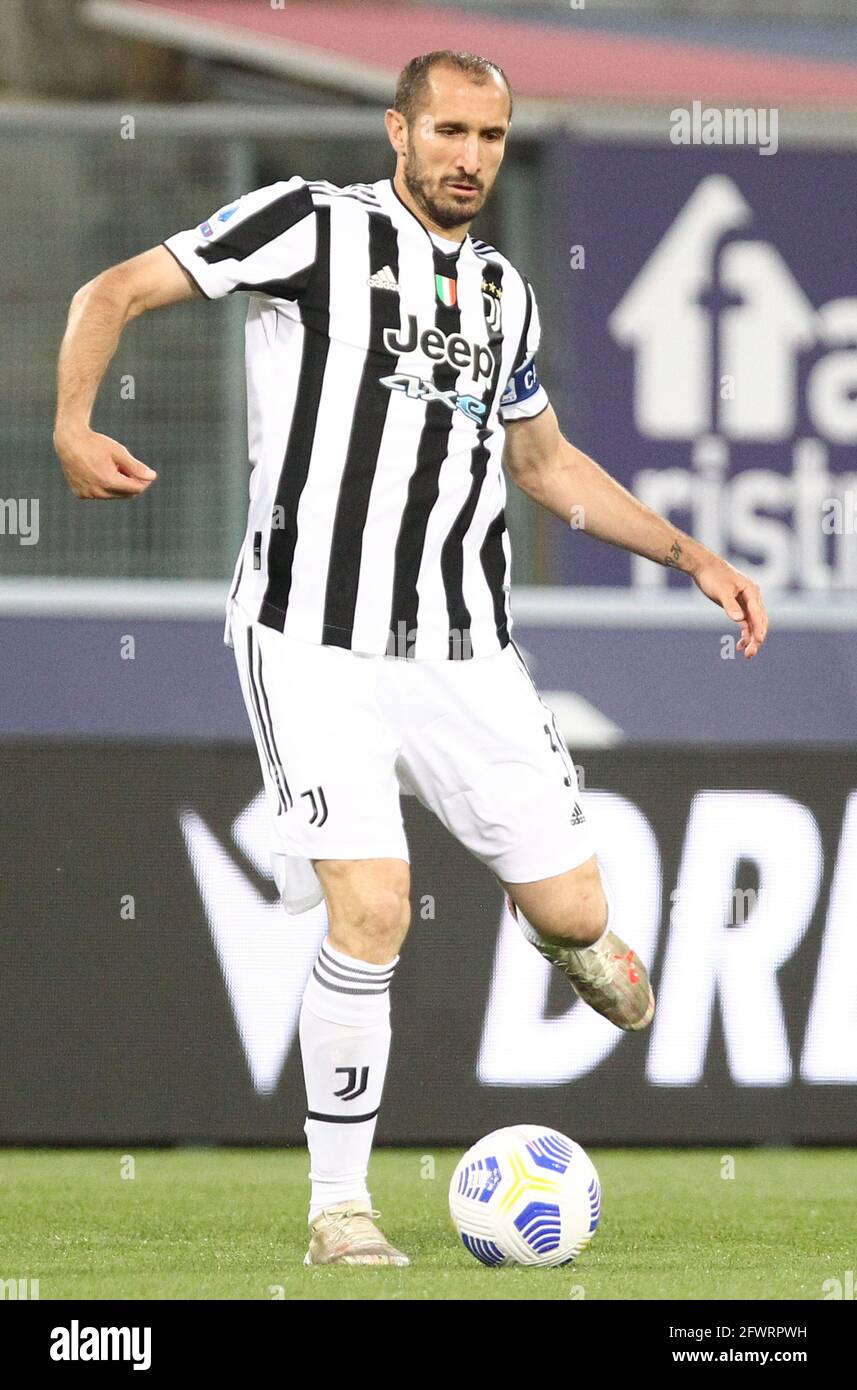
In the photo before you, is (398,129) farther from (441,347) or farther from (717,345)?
(717,345)

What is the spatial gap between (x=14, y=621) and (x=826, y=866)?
3879 millimetres

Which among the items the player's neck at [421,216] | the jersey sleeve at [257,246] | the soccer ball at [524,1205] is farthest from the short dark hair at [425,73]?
the soccer ball at [524,1205]

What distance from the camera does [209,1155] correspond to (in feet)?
21.3

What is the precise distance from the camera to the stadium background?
652 cm

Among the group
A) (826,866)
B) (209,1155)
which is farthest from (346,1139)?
(826,866)

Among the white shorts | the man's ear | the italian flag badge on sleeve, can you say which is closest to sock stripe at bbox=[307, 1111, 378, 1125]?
the white shorts

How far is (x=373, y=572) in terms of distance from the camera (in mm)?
4500

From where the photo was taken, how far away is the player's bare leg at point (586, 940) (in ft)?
15.4

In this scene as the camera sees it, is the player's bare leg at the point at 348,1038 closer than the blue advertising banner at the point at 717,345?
Yes

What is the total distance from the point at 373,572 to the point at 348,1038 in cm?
89

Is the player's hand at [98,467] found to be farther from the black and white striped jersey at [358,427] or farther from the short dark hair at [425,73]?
the short dark hair at [425,73]

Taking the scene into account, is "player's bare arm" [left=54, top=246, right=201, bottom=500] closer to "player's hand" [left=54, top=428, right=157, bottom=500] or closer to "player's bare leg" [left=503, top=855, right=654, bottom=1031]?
"player's hand" [left=54, top=428, right=157, bottom=500]

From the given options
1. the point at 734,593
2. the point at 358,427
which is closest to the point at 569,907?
the point at 734,593

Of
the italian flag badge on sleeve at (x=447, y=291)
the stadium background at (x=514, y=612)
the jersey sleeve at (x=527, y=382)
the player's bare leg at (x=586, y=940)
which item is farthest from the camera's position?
the stadium background at (x=514, y=612)
